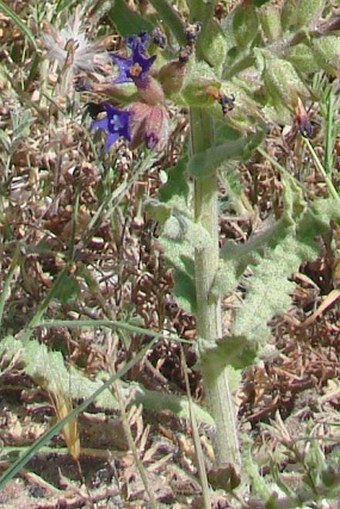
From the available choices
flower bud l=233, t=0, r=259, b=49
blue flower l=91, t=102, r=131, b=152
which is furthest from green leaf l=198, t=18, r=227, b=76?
blue flower l=91, t=102, r=131, b=152

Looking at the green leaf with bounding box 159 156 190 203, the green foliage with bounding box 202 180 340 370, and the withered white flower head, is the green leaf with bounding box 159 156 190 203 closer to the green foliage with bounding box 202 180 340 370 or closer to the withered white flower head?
the green foliage with bounding box 202 180 340 370

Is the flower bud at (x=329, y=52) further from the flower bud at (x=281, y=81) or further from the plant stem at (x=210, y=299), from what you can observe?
the plant stem at (x=210, y=299)

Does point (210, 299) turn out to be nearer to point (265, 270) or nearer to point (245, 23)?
point (265, 270)

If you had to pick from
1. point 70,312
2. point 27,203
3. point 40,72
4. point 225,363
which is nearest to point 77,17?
point 40,72

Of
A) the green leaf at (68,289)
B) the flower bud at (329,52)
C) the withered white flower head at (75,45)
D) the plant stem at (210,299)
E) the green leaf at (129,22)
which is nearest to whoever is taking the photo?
the flower bud at (329,52)

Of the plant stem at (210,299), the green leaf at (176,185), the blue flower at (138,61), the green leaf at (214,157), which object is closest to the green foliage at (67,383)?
the plant stem at (210,299)

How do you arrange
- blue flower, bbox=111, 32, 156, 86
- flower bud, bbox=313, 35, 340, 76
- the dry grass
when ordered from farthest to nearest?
the dry grass
flower bud, bbox=313, 35, 340, 76
blue flower, bbox=111, 32, 156, 86

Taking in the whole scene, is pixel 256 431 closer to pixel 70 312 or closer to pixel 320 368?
pixel 320 368
